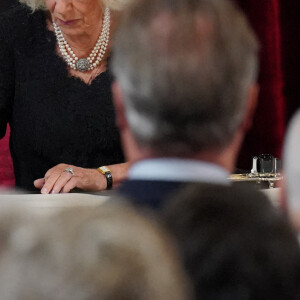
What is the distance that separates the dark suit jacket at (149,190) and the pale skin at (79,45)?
1.04 m

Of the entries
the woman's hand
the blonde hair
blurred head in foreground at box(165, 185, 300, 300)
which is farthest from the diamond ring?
blurred head in foreground at box(165, 185, 300, 300)

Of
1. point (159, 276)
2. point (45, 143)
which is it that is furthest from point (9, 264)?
point (45, 143)

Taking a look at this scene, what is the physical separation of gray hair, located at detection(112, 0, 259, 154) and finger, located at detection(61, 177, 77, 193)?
3.52ft

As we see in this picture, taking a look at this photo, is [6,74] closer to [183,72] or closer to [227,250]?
[183,72]

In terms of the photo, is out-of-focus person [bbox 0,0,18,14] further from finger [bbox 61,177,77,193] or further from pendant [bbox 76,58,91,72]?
finger [bbox 61,177,77,193]

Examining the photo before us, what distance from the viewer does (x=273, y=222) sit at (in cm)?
76

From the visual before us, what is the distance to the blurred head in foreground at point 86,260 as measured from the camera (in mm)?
554

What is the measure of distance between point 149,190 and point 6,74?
61.1 inches

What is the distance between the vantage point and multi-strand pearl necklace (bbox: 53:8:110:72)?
7.68 ft

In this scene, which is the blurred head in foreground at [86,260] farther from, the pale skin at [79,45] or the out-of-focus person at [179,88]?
the pale skin at [79,45]

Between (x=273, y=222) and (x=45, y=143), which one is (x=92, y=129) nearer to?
(x=45, y=143)

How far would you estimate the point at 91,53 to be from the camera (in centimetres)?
235

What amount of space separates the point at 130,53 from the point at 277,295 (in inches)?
12.1

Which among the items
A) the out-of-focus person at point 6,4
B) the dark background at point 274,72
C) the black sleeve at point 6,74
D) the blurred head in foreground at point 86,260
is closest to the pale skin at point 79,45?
the black sleeve at point 6,74
